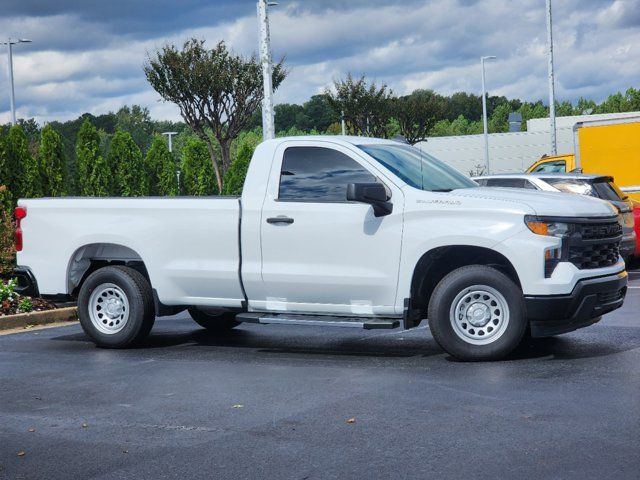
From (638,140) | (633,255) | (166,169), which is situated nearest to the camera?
(633,255)

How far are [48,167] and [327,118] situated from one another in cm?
9925

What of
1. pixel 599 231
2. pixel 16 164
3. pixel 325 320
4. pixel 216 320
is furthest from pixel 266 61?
pixel 599 231

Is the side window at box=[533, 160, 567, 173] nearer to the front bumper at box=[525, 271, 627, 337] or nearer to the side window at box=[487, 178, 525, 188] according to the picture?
the side window at box=[487, 178, 525, 188]

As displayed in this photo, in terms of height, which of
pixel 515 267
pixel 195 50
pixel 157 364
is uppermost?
pixel 195 50

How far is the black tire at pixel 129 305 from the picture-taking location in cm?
1112

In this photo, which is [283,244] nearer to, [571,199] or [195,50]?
[571,199]

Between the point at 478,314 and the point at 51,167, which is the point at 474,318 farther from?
the point at 51,167

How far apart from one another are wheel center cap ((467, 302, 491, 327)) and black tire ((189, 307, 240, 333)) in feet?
12.2

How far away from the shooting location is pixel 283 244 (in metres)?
10.3

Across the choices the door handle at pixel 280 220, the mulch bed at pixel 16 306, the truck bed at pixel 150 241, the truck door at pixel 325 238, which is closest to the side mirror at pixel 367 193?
the truck door at pixel 325 238

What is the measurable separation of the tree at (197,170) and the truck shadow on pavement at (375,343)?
25.0m

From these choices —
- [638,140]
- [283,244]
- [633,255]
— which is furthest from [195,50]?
[283,244]

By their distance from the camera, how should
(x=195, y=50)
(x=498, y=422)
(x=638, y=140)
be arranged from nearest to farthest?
(x=498, y=422) < (x=638, y=140) < (x=195, y=50)

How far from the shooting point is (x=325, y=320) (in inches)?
394
